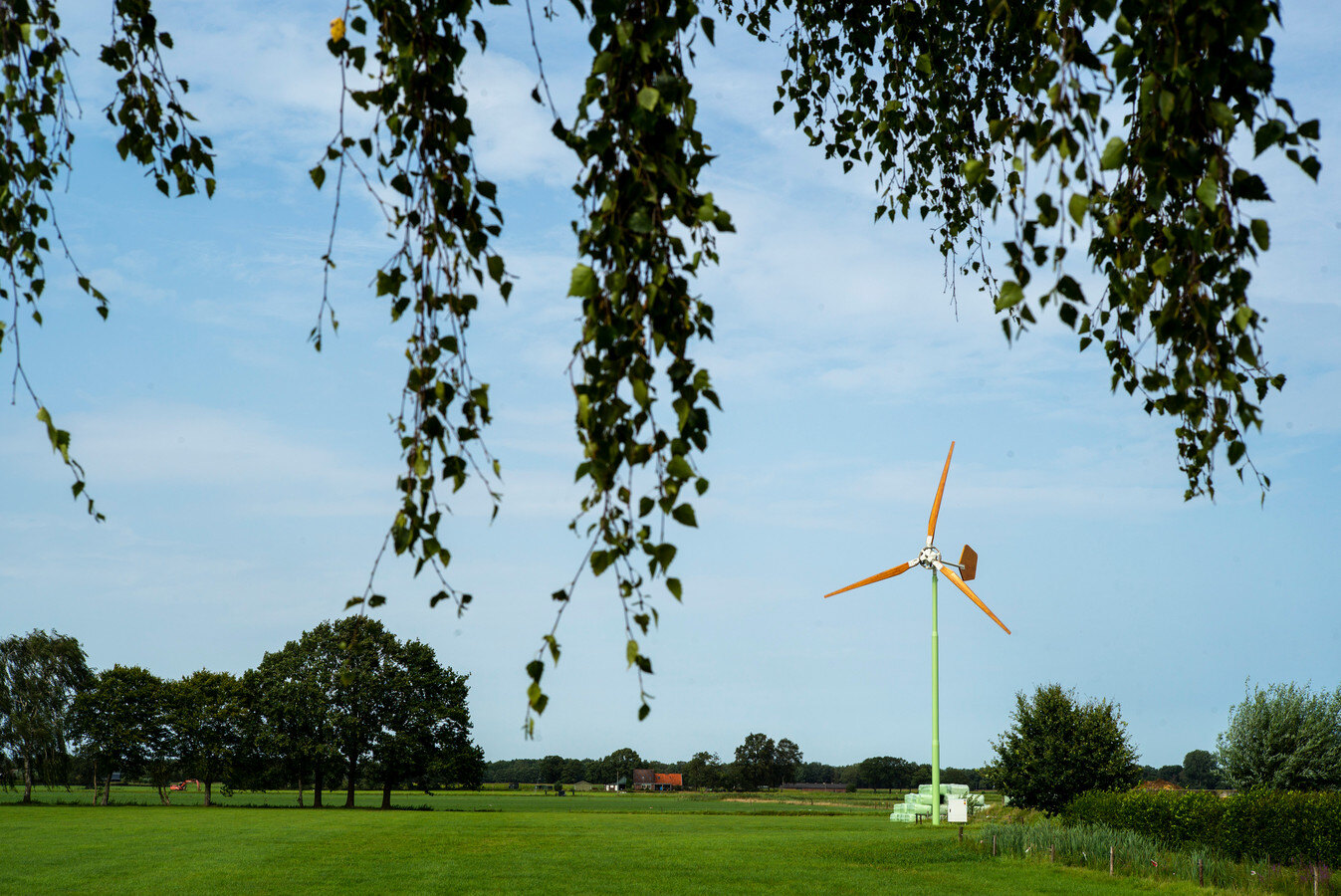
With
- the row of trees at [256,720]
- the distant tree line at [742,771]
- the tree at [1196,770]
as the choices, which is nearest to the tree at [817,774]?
the distant tree line at [742,771]

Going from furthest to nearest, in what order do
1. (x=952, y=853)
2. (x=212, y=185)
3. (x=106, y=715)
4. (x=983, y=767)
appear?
(x=106, y=715)
(x=983, y=767)
(x=952, y=853)
(x=212, y=185)

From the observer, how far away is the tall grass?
901 inches

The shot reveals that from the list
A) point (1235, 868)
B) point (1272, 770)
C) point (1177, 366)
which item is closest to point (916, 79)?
point (1177, 366)

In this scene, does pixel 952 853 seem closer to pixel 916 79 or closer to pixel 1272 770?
pixel 1272 770

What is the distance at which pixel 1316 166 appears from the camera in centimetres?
323

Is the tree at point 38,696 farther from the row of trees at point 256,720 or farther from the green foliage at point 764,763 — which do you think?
the green foliage at point 764,763

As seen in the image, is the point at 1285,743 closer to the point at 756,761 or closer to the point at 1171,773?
the point at 1171,773

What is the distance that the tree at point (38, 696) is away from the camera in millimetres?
65250

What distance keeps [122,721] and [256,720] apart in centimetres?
893

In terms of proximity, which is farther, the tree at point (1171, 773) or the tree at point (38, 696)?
the tree at point (1171, 773)

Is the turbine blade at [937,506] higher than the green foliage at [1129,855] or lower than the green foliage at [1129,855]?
higher

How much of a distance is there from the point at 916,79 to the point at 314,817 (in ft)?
184

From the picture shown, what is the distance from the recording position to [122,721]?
226ft

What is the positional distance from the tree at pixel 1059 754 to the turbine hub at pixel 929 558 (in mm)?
7478
